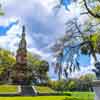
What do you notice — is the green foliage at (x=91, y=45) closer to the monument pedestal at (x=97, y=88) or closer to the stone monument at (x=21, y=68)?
the monument pedestal at (x=97, y=88)

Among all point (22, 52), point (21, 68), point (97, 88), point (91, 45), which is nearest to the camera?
point (97, 88)

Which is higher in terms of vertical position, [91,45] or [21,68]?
[21,68]

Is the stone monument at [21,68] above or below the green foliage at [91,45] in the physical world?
above

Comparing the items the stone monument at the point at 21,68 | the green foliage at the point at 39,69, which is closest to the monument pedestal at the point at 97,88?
the stone monument at the point at 21,68

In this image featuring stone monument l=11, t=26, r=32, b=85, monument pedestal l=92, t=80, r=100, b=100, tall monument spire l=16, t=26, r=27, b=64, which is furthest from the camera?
tall monument spire l=16, t=26, r=27, b=64

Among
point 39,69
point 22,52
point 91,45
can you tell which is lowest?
Answer: point 91,45

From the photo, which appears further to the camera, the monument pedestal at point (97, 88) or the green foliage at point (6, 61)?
the green foliage at point (6, 61)

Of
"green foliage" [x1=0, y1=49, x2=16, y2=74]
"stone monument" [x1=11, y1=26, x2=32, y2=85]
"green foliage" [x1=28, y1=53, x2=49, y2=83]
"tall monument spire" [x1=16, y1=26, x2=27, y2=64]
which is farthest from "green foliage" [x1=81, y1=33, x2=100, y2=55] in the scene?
"green foliage" [x1=0, y1=49, x2=16, y2=74]

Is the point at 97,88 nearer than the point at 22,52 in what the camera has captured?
Yes

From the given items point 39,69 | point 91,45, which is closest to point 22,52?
point 39,69

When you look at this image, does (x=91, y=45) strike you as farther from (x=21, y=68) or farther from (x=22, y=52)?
(x=22, y=52)

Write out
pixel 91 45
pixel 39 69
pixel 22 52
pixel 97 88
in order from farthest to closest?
pixel 39 69 → pixel 22 52 → pixel 91 45 → pixel 97 88

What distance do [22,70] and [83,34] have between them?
182 feet

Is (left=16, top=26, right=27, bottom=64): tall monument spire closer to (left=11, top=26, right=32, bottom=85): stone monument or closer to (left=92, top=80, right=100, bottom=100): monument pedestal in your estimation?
(left=11, top=26, right=32, bottom=85): stone monument
